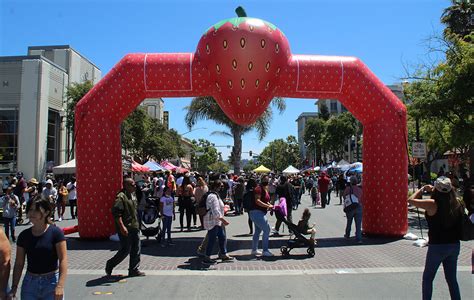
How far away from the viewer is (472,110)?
13891 mm

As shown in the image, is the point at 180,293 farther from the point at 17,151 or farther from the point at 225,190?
the point at 17,151

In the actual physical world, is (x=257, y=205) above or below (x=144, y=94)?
below

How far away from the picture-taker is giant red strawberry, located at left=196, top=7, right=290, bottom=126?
973cm

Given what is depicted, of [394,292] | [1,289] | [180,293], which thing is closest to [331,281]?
[394,292]

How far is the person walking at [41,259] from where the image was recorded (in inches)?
148

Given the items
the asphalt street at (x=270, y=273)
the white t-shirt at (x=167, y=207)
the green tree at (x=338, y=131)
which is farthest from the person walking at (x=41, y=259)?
the green tree at (x=338, y=131)

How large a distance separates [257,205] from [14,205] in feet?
21.1

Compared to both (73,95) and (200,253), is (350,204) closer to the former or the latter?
(200,253)

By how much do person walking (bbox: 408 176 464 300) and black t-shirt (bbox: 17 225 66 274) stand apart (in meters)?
3.94

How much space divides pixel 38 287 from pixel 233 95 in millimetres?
7095

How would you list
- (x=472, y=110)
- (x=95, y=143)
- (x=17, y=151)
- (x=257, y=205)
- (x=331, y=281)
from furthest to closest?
(x=17, y=151) → (x=472, y=110) → (x=95, y=143) → (x=257, y=205) → (x=331, y=281)

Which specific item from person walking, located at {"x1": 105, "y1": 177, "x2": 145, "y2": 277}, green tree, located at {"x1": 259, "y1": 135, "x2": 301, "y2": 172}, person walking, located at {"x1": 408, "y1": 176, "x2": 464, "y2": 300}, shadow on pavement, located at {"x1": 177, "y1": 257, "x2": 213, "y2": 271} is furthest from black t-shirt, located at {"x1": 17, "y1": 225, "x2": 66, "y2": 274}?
green tree, located at {"x1": 259, "y1": 135, "x2": 301, "y2": 172}

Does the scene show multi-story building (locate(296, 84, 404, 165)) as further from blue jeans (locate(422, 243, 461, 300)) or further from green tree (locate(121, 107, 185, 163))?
blue jeans (locate(422, 243, 461, 300))

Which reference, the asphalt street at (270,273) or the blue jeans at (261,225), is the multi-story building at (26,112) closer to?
the asphalt street at (270,273)
